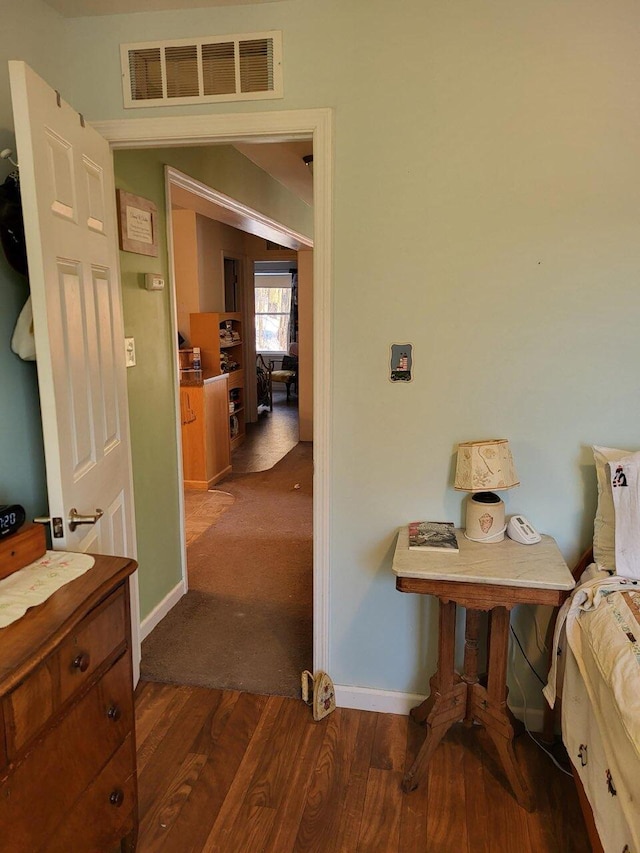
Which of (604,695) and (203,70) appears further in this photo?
(203,70)

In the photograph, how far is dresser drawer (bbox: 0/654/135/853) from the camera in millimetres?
1170

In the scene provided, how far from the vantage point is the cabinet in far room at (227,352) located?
548cm

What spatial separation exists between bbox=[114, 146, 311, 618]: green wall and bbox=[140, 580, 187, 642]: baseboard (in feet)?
0.10

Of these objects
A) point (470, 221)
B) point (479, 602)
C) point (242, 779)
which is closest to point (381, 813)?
point (242, 779)

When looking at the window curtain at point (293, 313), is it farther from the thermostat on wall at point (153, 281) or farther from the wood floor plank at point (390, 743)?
the wood floor plank at point (390, 743)

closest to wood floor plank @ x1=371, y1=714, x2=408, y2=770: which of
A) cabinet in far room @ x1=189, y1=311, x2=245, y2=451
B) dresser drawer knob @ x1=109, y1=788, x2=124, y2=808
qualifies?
dresser drawer knob @ x1=109, y1=788, x2=124, y2=808

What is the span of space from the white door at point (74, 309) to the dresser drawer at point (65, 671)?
11.7 inches

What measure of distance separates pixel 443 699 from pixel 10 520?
145 cm

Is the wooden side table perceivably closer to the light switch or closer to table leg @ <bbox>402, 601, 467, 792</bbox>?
table leg @ <bbox>402, 601, 467, 792</bbox>

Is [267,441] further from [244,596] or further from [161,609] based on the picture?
[161,609]

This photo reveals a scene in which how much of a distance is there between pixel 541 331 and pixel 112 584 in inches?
60.1

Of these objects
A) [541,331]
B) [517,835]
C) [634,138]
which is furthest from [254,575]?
[634,138]

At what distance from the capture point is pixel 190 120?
2.05 meters

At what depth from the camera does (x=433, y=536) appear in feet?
6.59
